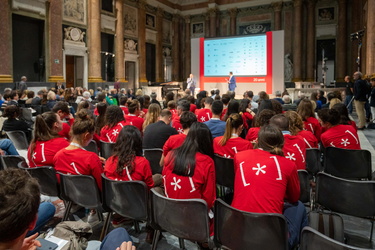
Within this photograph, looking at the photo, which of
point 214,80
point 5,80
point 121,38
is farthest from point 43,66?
point 214,80

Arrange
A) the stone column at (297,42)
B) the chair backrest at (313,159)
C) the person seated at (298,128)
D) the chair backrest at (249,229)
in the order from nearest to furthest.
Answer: the chair backrest at (249,229) → the chair backrest at (313,159) → the person seated at (298,128) → the stone column at (297,42)

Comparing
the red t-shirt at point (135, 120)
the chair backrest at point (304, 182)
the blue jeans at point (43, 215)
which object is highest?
the red t-shirt at point (135, 120)

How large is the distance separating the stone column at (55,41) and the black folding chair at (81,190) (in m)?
12.3

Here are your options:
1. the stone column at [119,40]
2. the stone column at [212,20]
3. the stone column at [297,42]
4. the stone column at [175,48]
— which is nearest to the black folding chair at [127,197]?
the stone column at [119,40]

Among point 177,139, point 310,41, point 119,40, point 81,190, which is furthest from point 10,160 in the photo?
point 310,41

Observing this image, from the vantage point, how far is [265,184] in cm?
220

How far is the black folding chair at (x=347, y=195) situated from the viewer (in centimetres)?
257

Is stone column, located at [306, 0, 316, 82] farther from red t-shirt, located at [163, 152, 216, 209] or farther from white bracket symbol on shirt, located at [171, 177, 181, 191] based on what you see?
white bracket symbol on shirt, located at [171, 177, 181, 191]

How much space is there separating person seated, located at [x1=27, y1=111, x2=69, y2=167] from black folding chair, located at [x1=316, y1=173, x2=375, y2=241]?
2.71 metres

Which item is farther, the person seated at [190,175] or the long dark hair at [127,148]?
the long dark hair at [127,148]

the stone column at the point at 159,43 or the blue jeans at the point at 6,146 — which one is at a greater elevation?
the stone column at the point at 159,43

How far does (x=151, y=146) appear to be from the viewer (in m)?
4.41

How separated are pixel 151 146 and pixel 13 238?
328 cm

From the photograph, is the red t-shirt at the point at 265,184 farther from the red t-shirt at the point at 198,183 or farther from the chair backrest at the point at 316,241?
the chair backrest at the point at 316,241
